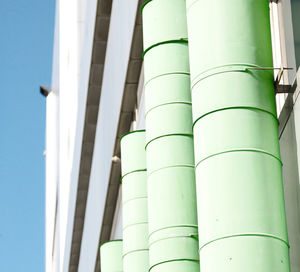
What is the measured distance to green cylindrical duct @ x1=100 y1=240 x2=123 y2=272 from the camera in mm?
20547

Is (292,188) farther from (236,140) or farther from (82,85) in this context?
(82,85)

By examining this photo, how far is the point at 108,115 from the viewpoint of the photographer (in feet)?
82.5

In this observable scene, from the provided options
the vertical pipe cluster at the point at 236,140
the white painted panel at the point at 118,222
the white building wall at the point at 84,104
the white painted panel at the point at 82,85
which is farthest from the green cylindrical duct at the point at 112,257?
the vertical pipe cluster at the point at 236,140

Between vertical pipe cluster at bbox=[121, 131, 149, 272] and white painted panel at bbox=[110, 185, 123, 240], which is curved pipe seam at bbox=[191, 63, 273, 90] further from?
white painted panel at bbox=[110, 185, 123, 240]

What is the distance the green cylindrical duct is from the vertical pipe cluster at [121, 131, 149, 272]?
12.6 feet

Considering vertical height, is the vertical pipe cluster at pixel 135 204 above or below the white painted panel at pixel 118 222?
below

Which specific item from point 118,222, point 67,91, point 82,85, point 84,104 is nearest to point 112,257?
point 118,222

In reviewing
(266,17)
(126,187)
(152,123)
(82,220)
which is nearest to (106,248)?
(126,187)

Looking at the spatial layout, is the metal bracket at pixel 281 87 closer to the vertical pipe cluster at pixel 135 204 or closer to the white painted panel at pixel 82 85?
the vertical pipe cluster at pixel 135 204

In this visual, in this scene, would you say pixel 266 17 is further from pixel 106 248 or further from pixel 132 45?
pixel 106 248

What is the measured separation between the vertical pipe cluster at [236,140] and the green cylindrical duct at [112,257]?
1063cm

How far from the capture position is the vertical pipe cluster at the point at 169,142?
1229cm

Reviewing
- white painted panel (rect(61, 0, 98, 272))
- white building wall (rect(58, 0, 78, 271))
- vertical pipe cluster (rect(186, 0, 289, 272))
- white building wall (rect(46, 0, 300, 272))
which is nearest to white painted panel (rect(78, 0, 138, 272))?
white building wall (rect(46, 0, 300, 272))

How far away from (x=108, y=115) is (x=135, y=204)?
874 centimetres
